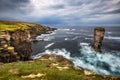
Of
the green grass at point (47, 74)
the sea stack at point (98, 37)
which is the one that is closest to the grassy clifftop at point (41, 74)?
the green grass at point (47, 74)

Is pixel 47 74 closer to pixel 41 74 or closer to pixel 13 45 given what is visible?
pixel 41 74

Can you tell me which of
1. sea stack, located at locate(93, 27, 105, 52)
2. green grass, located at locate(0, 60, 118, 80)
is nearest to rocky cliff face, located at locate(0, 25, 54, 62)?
green grass, located at locate(0, 60, 118, 80)

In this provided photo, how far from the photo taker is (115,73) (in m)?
49.3

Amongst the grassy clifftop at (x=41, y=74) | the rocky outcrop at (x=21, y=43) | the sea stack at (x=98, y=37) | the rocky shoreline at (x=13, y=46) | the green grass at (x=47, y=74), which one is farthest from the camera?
the sea stack at (x=98, y=37)

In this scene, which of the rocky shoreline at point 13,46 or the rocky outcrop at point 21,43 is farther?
the rocky outcrop at point 21,43

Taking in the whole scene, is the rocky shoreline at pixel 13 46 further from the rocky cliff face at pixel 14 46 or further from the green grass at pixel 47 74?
the green grass at pixel 47 74

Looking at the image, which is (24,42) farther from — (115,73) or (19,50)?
(115,73)

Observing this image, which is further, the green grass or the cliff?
the cliff

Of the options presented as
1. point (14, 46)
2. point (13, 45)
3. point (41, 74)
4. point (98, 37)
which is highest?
point (98, 37)

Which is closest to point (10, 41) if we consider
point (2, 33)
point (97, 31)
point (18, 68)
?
point (2, 33)

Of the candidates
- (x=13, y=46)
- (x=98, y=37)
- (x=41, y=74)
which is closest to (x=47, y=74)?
(x=41, y=74)

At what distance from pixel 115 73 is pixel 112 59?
14016 millimetres

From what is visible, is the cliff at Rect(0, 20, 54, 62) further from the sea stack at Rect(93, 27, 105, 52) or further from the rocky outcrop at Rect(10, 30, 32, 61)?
the sea stack at Rect(93, 27, 105, 52)

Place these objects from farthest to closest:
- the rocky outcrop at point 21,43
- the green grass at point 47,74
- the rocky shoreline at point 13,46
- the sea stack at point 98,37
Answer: the sea stack at point 98,37
the rocky outcrop at point 21,43
the rocky shoreline at point 13,46
the green grass at point 47,74
